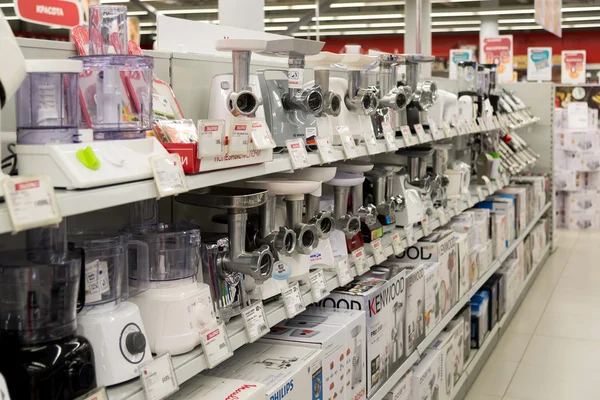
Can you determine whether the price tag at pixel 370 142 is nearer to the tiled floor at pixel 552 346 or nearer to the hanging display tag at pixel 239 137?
the hanging display tag at pixel 239 137

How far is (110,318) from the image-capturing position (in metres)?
1.40

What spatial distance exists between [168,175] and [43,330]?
13.7 inches

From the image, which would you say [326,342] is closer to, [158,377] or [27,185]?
[158,377]

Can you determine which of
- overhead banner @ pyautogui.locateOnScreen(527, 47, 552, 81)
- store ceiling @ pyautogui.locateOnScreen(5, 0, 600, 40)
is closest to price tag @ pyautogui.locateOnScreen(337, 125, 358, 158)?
store ceiling @ pyautogui.locateOnScreen(5, 0, 600, 40)

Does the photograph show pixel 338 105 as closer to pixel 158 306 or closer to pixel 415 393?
pixel 158 306

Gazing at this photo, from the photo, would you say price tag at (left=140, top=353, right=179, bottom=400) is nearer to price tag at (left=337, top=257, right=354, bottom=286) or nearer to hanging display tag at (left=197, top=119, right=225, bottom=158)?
hanging display tag at (left=197, top=119, right=225, bottom=158)

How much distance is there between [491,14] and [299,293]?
16.2 meters

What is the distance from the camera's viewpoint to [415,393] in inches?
120

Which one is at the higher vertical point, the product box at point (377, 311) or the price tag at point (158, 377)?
the price tag at point (158, 377)

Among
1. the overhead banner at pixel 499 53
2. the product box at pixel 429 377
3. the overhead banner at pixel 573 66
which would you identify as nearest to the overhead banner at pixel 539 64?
the overhead banner at pixel 499 53

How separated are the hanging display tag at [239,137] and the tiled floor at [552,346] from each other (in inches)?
106

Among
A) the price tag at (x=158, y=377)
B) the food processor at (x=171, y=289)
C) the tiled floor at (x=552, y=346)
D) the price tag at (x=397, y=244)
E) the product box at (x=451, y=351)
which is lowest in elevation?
the tiled floor at (x=552, y=346)

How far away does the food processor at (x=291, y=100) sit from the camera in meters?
2.04

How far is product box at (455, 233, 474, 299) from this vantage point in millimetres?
3783
